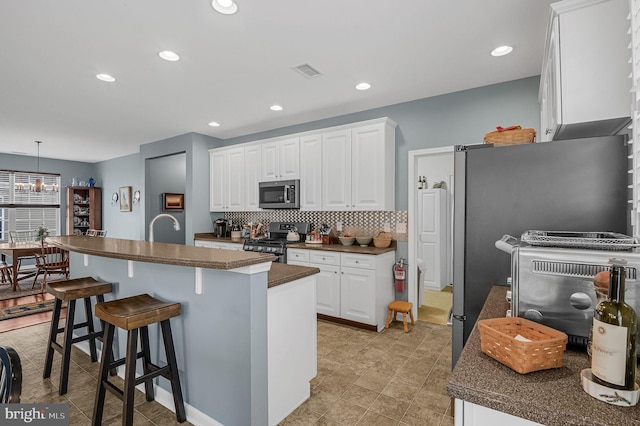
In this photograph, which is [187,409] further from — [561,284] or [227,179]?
[227,179]

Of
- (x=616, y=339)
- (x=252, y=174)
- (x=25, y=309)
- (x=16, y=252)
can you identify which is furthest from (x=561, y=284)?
(x=16, y=252)

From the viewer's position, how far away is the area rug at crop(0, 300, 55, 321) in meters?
4.09

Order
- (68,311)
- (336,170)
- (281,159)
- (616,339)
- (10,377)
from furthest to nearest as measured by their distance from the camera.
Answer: (281,159) < (336,170) < (68,311) < (10,377) < (616,339)

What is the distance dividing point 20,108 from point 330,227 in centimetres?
441

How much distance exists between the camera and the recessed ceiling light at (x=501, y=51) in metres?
2.68

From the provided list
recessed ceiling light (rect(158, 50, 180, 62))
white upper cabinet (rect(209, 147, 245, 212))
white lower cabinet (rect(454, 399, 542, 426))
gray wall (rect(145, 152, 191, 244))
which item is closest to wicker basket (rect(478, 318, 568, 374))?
white lower cabinet (rect(454, 399, 542, 426))

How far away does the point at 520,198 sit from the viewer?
5.80ft

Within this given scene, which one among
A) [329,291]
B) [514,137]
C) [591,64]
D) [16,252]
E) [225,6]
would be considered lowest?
[329,291]

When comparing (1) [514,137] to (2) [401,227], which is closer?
(1) [514,137]

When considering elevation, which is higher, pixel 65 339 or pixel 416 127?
pixel 416 127

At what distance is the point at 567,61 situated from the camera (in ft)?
5.59

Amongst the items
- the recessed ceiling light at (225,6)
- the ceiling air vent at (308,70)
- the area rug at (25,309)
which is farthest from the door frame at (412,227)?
the area rug at (25,309)

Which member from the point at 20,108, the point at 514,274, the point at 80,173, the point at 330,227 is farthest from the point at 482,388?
the point at 80,173

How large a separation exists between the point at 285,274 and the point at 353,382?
3.78 ft
